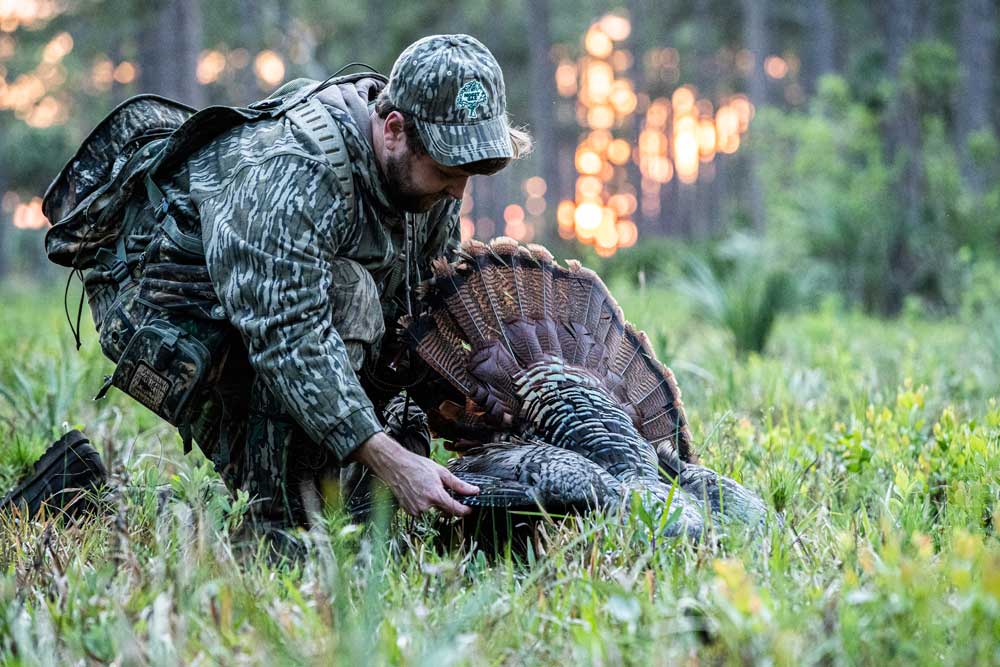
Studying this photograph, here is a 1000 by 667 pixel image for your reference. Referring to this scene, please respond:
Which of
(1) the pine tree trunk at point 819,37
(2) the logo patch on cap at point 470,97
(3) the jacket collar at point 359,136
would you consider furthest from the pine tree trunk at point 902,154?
(1) the pine tree trunk at point 819,37

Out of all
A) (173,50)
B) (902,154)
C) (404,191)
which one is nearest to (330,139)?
(404,191)

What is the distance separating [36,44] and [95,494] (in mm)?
16699

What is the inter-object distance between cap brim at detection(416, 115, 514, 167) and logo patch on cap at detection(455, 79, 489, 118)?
2.0 inches

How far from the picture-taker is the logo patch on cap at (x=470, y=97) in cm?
300

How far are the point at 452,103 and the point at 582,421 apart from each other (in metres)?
1.05

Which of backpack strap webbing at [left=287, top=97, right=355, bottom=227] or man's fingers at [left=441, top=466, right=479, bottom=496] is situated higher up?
backpack strap webbing at [left=287, top=97, right=355, bottom=227]

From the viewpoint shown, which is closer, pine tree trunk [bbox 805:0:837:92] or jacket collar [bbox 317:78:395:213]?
jacket collar [bbox 317:78:395:213]

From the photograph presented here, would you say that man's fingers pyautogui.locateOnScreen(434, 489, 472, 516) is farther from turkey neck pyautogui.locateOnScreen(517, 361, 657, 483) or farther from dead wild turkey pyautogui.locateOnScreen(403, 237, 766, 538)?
turkey neck pyautogui.locateOnScreen(517, 361, 657, 483)

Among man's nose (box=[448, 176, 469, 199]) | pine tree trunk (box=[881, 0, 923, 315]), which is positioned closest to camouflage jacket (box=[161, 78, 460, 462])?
man's nose (box=[448, 176, 469, 199])

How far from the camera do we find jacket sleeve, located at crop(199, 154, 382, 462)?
3.00 metres

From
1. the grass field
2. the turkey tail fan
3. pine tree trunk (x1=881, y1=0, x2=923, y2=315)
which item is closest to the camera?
the grass field

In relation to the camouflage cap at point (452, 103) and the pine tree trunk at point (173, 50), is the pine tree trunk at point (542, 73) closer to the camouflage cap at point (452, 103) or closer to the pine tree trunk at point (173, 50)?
the pine tree trunk at point (173, 50)

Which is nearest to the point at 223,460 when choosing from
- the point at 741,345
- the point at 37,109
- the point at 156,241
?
the point at 156,241

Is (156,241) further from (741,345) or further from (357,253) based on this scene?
(741,345)
